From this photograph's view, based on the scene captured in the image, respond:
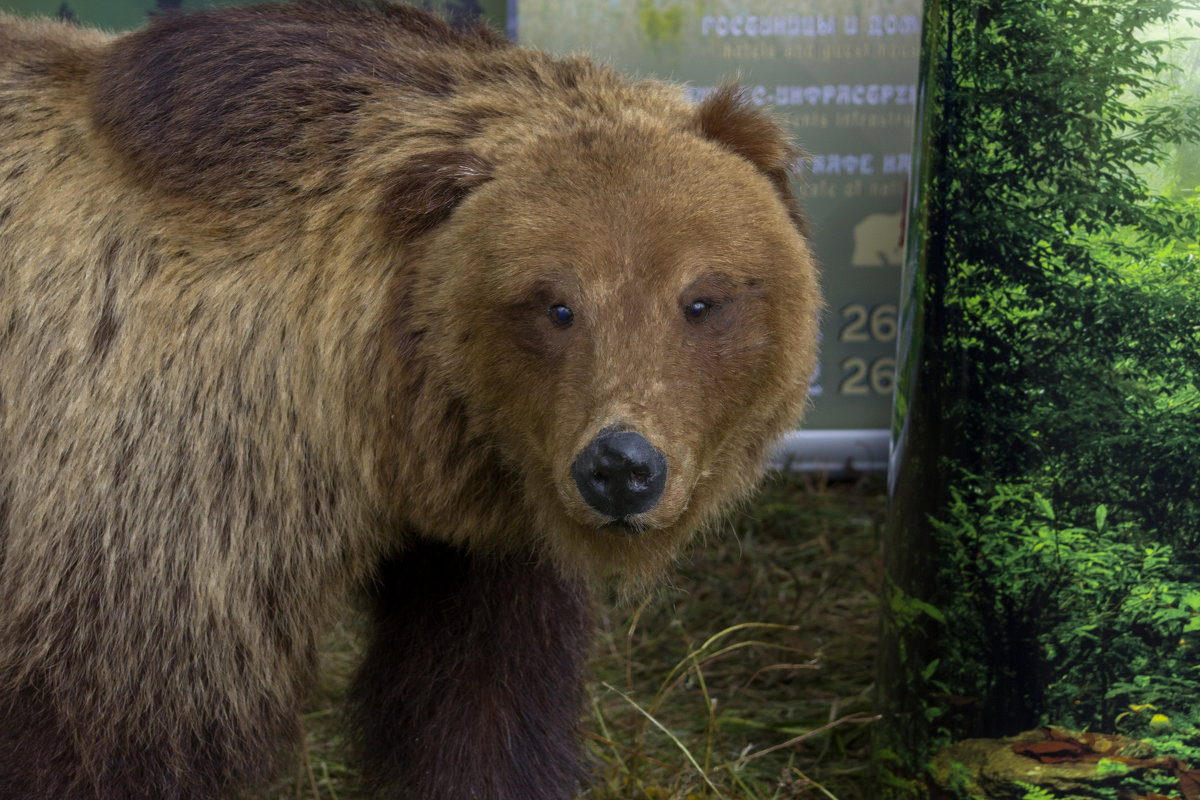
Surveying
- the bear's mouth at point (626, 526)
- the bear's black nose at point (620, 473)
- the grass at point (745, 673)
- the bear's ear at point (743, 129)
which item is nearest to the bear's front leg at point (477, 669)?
the grass at point (745, 673)

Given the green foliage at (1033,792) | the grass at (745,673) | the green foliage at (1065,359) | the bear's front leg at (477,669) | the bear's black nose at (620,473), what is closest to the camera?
the bear's black nose at (620,473)

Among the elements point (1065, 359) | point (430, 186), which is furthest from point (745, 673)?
point (430, 186)

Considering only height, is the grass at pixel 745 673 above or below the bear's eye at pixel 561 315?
below

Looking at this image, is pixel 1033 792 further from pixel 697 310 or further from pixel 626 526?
pixel 697 310

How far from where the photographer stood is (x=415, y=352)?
2619 mm

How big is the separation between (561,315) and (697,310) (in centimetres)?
26

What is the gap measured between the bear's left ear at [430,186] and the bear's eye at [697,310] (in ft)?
1.59

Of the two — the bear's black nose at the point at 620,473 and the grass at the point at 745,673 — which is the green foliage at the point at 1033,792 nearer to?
the grass at the point at 745,673

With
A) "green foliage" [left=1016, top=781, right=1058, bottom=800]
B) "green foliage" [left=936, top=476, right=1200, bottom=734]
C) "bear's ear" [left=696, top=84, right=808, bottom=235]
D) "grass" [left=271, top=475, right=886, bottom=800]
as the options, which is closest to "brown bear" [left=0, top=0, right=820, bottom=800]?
"bear's ear" [left=696, top=84, right=808, bottom=235]

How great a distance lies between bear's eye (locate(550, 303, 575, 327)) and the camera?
245cm

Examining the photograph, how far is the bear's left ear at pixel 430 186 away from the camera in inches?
100

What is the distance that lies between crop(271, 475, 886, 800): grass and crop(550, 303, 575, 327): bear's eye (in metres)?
0.93

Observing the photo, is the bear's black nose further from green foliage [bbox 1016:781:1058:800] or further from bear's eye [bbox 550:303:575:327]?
green foliage [bbox 1016:781:1058:800]

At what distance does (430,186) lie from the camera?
2549mm
